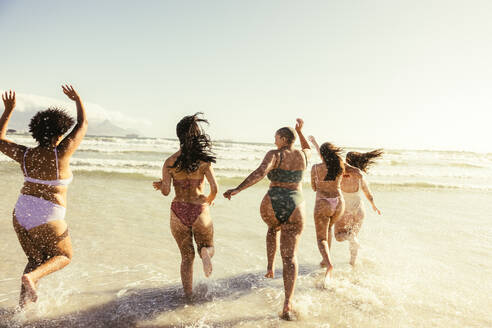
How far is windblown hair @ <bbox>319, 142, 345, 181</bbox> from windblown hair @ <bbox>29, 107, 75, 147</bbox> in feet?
11.8

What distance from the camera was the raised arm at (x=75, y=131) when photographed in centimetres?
330

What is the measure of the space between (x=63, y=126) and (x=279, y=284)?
11.7 feet

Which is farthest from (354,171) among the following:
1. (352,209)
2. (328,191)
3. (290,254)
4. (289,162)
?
(290,254)

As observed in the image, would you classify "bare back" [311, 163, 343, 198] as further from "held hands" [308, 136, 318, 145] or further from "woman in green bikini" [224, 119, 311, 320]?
"woman in green bikini" [224, 119, 311, 320]

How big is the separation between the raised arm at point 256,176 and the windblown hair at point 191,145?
0.45 metres

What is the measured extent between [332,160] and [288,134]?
4.49 ft

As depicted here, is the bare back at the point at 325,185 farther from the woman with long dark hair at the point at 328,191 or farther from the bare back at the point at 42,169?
the bare back at the point at 42,169

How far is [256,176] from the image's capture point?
365 cm

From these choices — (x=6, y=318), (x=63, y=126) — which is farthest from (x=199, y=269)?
(x=63, y=126)

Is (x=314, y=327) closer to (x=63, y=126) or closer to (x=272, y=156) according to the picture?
(x=272, y=156)

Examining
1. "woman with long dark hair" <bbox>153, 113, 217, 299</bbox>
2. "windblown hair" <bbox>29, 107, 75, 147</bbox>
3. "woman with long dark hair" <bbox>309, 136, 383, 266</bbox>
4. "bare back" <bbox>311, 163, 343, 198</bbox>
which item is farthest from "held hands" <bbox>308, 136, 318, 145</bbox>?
"windblown hair" <bbox>29, 107, 75, 147</bbox>

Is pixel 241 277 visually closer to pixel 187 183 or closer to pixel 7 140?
pixel 187 183

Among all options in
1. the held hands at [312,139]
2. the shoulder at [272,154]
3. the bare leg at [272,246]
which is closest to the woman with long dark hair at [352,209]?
the held hands at [312,139]

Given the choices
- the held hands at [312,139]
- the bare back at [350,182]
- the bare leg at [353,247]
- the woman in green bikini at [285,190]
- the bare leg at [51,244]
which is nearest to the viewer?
the bare leg at [51,244]
